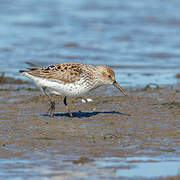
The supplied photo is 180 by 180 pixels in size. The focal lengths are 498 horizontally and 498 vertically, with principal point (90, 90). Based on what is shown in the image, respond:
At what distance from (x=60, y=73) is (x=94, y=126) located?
3.91 feet

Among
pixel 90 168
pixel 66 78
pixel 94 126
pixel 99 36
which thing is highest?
pixel 66 78

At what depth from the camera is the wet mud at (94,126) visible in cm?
701

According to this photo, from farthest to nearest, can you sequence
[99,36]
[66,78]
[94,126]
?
[99,36] → [66,78] → [94,126]

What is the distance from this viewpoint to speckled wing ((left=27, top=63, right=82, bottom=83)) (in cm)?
891

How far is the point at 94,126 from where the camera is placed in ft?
27.8

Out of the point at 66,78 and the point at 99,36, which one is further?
the point at 99,36

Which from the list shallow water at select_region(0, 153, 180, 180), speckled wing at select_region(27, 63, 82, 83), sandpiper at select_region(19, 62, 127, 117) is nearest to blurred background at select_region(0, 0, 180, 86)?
sandpiper at select_region(19, 62, 127, 117)

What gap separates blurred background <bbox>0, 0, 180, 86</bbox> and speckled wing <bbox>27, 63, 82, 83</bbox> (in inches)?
153

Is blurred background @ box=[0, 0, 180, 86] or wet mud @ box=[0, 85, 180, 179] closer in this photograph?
wet mud @ box=[0, 85, 180, 179]

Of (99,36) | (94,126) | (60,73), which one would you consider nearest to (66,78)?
(60,73)

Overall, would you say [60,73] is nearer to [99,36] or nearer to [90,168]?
[90,168]

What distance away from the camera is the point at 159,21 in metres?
23.4

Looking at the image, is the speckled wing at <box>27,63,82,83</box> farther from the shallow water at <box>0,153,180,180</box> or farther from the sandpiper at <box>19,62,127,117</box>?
the shallow water at <box>0,153,180,180</box>

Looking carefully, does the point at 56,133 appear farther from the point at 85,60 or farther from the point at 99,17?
the point at 99,17
